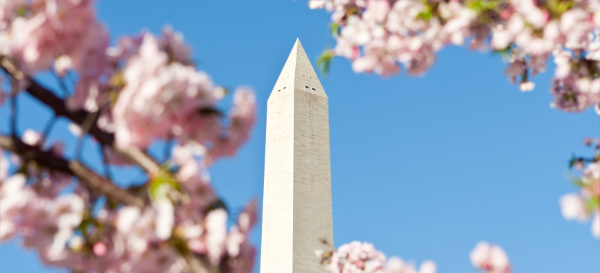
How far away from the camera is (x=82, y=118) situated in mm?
3244

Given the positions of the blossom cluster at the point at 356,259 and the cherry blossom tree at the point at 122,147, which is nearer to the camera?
the cherry blossom tree at the point at 122,147

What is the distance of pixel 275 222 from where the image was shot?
2406 centimetres

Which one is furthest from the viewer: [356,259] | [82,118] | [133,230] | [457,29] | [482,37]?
[356,259]

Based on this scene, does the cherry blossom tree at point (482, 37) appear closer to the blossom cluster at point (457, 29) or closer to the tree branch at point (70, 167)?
the blossom cluster at point (457, 29)

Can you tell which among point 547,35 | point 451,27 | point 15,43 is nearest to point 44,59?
point 15,43

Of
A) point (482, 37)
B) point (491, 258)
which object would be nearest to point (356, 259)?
point (482, 37)

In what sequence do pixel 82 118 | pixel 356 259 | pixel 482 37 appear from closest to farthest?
1. pixel 82 118
2. pixel 482 37
3. pixel 356 259

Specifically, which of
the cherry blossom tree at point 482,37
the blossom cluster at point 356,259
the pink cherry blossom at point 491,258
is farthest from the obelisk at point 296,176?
the pink cherry blossom at point 491,258

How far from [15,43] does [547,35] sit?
2930 millimetres

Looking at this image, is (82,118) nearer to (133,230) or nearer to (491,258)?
(133,230)

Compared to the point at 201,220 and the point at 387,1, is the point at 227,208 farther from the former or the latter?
the point at 387,1

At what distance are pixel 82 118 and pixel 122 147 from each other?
275 millimetres

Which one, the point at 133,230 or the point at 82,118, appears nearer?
the point at 133,230

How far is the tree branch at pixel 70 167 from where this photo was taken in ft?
10.4
